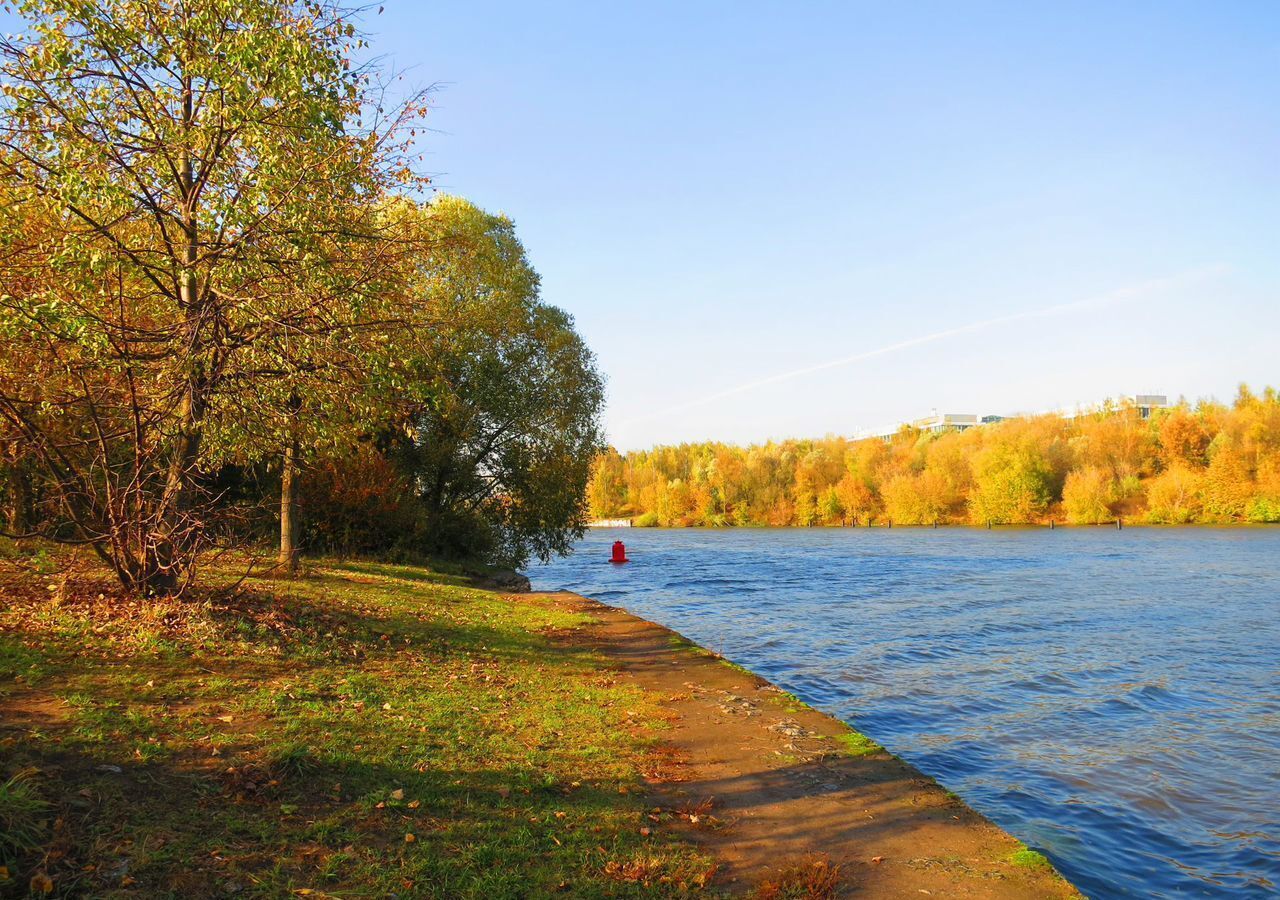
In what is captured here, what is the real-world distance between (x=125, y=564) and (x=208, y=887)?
21.3 ft

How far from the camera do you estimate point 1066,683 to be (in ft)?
46.7

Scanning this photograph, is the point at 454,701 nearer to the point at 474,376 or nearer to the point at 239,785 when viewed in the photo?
the point at 239,785

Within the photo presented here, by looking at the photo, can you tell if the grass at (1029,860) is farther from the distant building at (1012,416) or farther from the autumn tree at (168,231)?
the distant building at (1012,416)

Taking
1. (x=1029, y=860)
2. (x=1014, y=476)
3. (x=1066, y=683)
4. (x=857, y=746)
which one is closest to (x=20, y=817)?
(x=1029, y=860)

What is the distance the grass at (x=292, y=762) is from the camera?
4512 mm

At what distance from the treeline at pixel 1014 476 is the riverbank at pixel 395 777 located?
5052 centimetres

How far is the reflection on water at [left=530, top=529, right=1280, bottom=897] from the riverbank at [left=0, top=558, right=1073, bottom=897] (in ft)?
7.13

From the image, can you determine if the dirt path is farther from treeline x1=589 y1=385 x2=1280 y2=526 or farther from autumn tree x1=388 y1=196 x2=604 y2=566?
treeline x1=589 y1=385 x2=1280 y2=526

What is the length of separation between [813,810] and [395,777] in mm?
A: 3666

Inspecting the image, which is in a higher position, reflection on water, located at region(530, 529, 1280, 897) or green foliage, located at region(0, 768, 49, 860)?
green foliage, located at region(0, 768, 49, 860)

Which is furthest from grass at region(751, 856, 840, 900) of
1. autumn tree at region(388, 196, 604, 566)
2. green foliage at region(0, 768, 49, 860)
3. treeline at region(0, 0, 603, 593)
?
autumn tree at region(388, 196, 604, 566)

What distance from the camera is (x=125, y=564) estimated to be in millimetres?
9273

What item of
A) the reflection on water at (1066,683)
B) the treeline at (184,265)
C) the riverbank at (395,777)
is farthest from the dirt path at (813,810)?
the treeline at (184,265)

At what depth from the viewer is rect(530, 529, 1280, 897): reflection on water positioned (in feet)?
26.6
